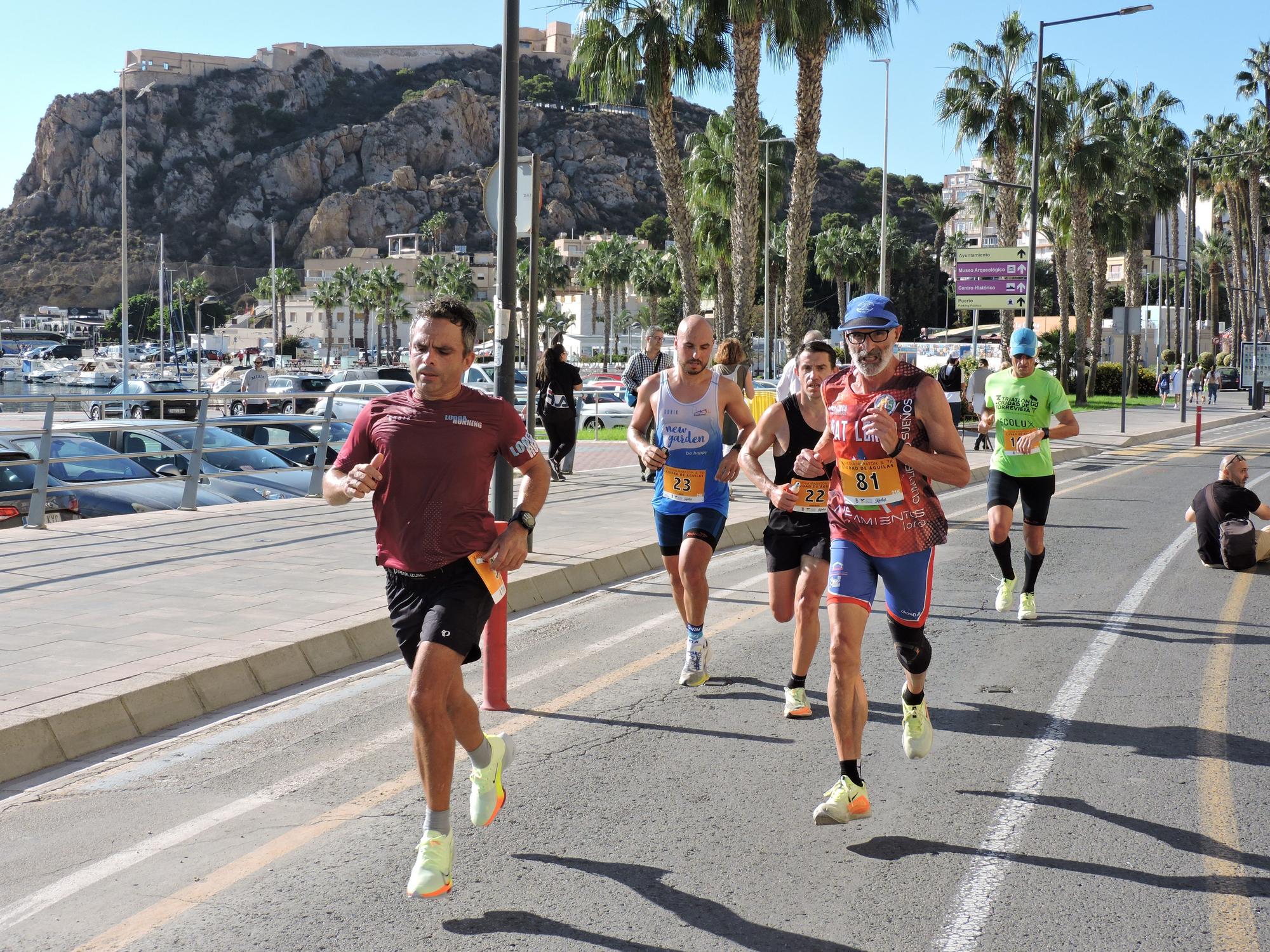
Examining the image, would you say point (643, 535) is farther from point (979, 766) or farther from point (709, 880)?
point (709, 880)

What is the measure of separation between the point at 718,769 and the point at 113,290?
190 m

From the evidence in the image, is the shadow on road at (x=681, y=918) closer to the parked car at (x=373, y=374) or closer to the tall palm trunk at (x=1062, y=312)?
the parked car at (x=373, y=374)

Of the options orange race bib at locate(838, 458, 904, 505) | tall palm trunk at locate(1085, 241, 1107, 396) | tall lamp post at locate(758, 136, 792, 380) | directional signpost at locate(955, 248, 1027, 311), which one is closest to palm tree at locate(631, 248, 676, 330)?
tall lamp post at locate(758, 136, 792, 380)

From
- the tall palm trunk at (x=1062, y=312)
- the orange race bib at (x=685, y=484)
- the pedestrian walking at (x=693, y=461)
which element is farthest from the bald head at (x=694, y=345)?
the tall palm trunk at (x=1062, y=312)

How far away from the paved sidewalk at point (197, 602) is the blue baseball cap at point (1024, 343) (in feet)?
12.2

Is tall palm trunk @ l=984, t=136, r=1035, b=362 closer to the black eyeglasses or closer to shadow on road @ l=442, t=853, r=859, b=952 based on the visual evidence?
the black eyeglasses

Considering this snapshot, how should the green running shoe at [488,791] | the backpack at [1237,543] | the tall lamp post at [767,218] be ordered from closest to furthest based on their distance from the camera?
1. the green running shoe at [488,791]
2. the backpack at [1237,543]
3. the tall lamp post at [767,218]

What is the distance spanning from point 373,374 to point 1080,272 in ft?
84.4

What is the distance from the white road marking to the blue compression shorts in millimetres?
789

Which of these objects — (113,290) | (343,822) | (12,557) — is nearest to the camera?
(343,822)

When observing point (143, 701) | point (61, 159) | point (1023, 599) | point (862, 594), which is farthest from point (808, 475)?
point (61, 159)

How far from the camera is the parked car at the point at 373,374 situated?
133ft

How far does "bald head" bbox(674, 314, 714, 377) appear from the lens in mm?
6574

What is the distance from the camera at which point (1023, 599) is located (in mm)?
8586
